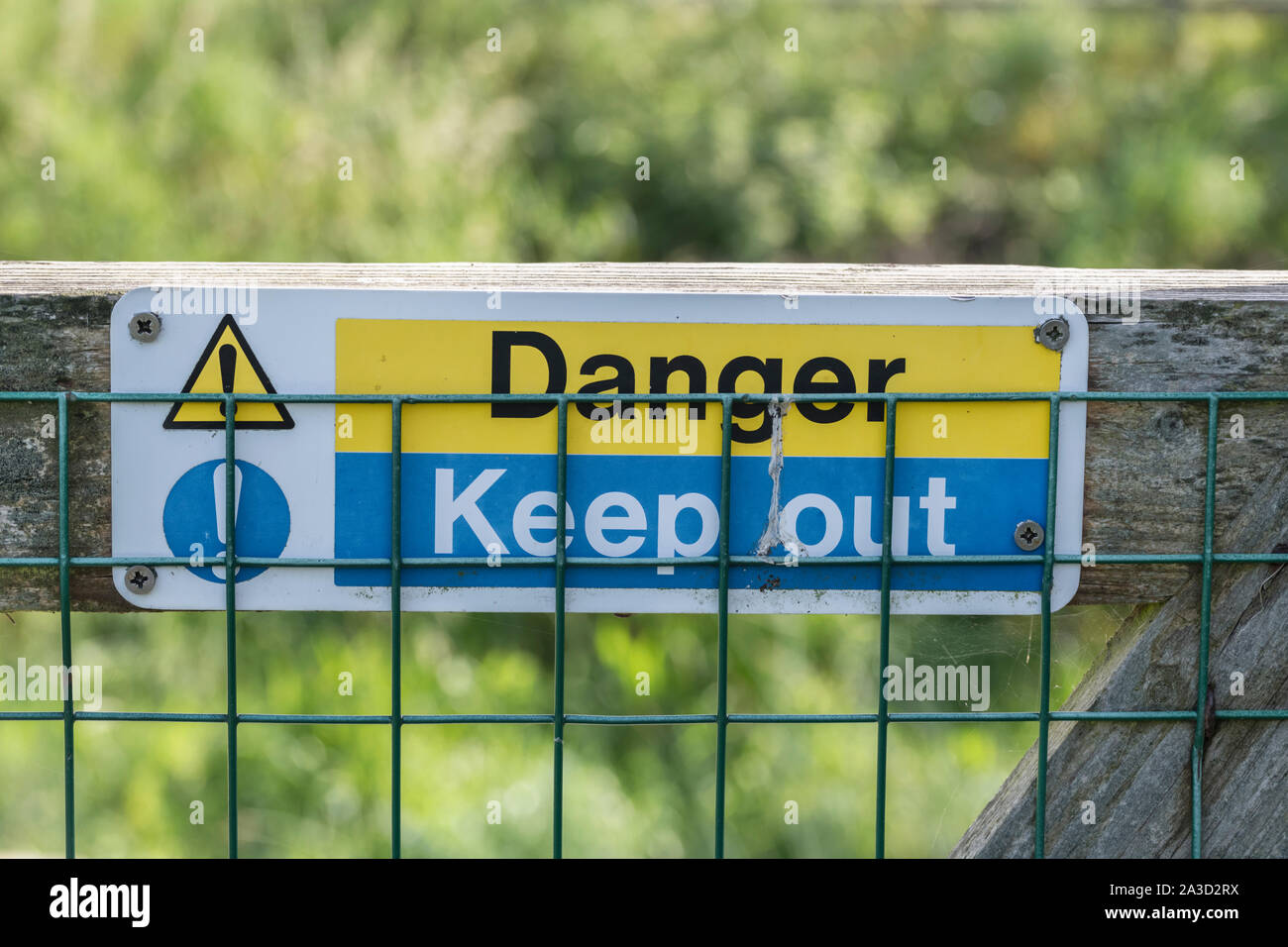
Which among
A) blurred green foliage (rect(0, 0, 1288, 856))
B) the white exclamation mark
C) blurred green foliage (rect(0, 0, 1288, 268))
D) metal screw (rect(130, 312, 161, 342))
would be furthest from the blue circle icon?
blurred green foliage (rect(0, 0, 1288, 268))

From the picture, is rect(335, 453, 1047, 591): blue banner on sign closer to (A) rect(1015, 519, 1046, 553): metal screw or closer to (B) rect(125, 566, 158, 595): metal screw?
(A) rect(1015, 519, 1046, 553): metal screw

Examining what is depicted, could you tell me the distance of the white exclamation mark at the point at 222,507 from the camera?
45.2 inches

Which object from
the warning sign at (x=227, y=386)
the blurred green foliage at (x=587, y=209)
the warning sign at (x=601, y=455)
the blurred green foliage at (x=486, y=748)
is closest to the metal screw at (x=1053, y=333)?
the warning sign at (x=601, y=455)

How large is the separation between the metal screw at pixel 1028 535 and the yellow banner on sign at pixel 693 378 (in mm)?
73

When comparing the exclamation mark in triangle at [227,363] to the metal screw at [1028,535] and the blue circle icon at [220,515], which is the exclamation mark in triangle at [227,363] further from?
the metal screw at [1028,535]

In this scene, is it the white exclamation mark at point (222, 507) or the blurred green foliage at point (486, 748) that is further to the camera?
the blurred green foliage at point (486, 748)

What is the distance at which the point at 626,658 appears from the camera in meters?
3.50

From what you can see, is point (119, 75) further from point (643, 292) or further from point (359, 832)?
point (643, 292)

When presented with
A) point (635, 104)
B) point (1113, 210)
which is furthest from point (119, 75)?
point (1113, 210)

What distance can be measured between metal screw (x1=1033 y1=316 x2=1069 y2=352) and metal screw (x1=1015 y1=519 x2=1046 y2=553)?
0.18 m

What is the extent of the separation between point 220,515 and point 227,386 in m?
0.13

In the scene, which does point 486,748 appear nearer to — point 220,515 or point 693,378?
point 220,515

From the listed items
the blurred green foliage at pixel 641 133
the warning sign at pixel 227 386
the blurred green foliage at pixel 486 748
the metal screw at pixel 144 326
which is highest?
the blurred green foliage at pixel 641 133

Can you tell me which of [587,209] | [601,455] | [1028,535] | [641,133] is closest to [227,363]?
[601,455]
